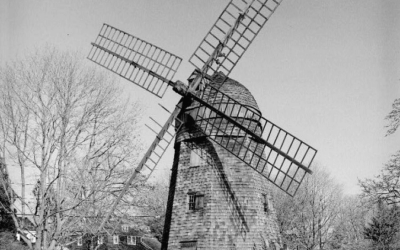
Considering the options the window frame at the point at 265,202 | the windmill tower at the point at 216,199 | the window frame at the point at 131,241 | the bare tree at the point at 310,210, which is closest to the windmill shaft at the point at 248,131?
the windmill tower at the point at 216,199

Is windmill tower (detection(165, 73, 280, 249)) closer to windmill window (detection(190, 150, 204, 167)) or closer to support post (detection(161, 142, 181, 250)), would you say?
windmill window (detection(190, 150, 204, 167))

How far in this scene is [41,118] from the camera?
595 inches

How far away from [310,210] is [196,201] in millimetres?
21941

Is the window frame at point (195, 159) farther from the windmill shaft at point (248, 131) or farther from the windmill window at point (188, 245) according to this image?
the windmill window at point (188, 245)

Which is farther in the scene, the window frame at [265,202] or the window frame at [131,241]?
the window frame at [131,241]

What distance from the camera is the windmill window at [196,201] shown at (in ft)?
48.0

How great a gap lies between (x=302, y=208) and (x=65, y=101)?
81.1 ft

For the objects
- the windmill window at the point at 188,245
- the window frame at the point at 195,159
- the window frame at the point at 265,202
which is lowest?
the windmill window at the point at 188,245

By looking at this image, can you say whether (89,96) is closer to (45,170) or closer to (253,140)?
(45,170)

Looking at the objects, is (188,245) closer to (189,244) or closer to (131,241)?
(189,244)

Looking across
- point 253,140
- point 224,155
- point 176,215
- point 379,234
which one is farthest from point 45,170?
point 379,234

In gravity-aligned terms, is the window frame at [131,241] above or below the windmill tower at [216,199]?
below

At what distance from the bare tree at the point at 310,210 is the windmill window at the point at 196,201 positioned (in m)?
19.6

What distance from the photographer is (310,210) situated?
33594 millimetres
